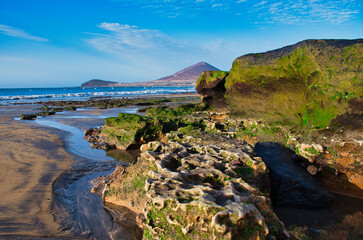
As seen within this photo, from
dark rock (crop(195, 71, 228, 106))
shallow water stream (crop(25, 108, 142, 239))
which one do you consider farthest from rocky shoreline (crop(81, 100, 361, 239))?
dark rock (crop(195, 71, 228, 106))

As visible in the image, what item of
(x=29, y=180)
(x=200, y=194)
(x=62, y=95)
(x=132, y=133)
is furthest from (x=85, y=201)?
(x=62, y=95)

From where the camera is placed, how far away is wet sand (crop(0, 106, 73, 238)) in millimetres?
4277

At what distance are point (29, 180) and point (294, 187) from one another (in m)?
6.33

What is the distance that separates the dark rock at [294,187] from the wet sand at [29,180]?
4.42m

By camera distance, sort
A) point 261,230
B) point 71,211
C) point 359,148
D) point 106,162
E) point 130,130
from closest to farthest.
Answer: point 261,230 → point 71,211 → point 359,148 → point 106,162 → point 130,130

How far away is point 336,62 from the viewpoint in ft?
19.7

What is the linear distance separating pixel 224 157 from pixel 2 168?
624cm

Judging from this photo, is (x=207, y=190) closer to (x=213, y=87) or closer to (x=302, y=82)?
(x=302, y=82)

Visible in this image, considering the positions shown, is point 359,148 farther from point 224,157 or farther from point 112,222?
point 112,222

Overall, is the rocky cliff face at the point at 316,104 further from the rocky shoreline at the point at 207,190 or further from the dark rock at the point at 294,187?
the dark rock at the point at 294,187

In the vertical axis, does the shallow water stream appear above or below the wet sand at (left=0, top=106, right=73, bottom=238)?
below

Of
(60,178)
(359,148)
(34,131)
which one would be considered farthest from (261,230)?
(34,131)

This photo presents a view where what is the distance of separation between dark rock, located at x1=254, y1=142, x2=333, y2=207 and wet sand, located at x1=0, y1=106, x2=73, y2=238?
442 centimetres

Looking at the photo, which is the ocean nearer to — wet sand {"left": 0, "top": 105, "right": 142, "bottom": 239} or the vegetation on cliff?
wet sand {"left": 0, "top": 105, "right": 142, "bottom": 239}
